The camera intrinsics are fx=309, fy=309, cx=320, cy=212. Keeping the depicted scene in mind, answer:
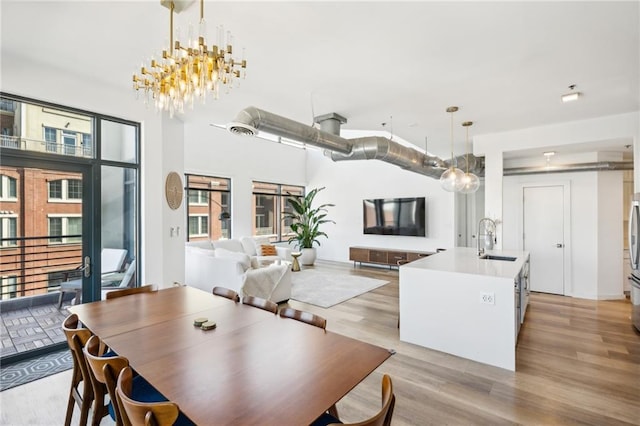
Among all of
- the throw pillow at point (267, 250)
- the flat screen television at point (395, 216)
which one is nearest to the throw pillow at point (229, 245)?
the throw pillow at point (267, 250)

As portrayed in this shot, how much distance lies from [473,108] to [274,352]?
12.7 feet

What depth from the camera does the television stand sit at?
7605mm

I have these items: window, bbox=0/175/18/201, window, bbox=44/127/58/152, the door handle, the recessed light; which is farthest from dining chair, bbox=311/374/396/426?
the recessed light

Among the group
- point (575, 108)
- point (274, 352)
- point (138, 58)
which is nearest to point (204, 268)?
point (138, 58)

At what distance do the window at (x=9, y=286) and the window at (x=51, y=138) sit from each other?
1.32 meters

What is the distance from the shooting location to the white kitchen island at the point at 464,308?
2.96 meters

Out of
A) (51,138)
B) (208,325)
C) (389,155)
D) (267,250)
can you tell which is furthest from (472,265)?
(267,250)

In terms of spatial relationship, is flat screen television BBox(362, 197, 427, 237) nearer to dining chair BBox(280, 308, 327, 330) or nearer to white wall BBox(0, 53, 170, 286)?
white wall BBox(0, 53, 170, 286)

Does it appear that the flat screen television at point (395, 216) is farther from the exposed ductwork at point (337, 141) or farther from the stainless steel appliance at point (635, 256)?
the stainless steel appliance at point (635, 256)

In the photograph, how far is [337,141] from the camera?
4312mm

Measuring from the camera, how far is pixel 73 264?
3371 millimetres

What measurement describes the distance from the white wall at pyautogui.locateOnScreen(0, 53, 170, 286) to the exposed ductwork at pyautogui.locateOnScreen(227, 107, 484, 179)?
1485mm

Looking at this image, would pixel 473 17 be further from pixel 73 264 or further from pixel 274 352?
pixel 73 264

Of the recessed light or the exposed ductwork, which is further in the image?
the recessed light
